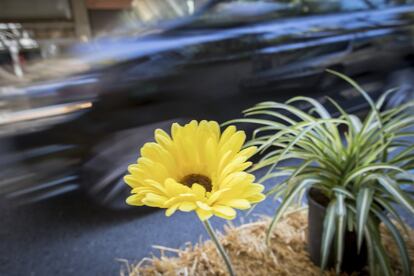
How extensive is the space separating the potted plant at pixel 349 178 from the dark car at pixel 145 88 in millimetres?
370

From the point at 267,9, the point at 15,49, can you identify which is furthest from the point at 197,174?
the point at 267,9

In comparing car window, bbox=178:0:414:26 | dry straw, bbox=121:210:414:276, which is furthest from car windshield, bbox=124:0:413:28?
dry straw, bbox=121:210:414:276

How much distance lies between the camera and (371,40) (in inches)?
59.5

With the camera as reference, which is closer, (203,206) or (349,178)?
(203,206)

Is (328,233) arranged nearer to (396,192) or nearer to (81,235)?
Answer: (396,192)

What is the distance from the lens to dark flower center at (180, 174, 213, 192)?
1.49ft

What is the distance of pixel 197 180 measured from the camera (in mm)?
465

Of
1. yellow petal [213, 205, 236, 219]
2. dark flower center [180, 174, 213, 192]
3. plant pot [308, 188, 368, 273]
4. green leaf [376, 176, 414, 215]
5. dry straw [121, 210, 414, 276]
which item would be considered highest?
yellow petal [213, 205, 236, 219]

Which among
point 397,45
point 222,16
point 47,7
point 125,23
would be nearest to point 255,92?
point 222,16

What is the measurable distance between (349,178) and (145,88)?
0.61 metres

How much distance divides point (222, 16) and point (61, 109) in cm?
67

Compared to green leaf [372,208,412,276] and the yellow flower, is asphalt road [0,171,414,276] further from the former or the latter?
the yellow flower

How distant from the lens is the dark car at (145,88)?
914mm

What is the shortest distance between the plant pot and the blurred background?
0.25 m
